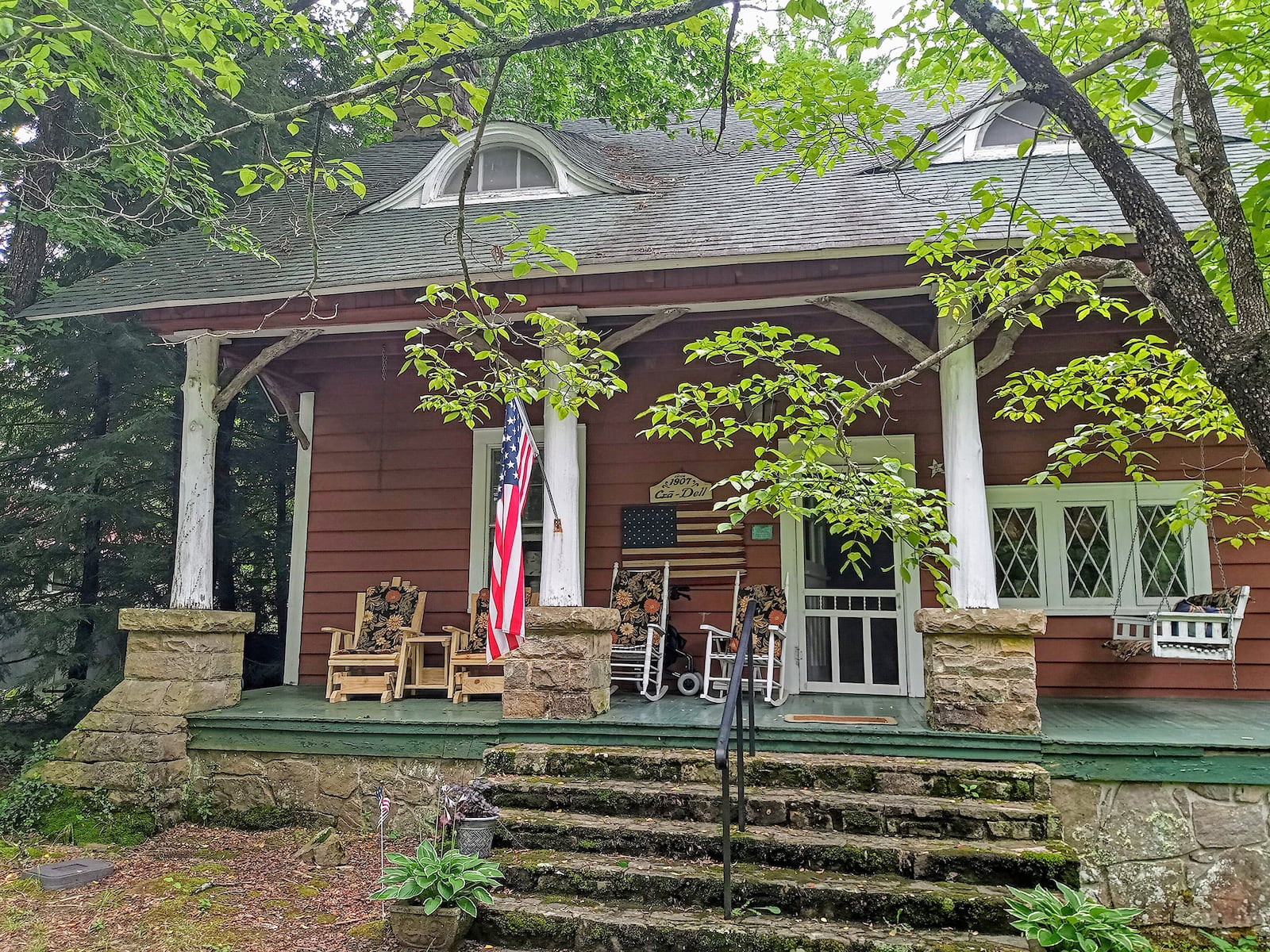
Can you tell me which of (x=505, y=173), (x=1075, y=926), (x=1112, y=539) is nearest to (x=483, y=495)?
(x=505, y=173)

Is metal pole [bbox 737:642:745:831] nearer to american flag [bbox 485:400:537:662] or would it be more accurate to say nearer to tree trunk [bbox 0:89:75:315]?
american flag [bbox 485:400:537:662]

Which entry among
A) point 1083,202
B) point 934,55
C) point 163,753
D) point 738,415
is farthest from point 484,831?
point 1083,202

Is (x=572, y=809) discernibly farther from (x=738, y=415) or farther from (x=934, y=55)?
(x=934, y=55)

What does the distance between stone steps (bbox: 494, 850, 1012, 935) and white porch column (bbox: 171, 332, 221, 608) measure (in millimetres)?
3000

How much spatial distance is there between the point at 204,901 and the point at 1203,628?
5.35 metres

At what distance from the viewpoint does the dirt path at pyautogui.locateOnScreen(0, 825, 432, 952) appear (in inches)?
130

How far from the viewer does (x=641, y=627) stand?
5598 mm

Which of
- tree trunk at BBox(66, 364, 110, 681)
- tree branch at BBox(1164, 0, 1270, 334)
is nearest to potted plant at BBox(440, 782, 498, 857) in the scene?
tree branch at BBox(1164, 0, 1270, 334)

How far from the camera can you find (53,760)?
4844 mm

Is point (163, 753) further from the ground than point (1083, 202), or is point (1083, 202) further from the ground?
point (1083, 202)

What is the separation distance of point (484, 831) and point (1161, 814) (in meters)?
3.03

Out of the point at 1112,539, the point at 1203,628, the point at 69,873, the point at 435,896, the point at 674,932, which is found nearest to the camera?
the point at 674,932

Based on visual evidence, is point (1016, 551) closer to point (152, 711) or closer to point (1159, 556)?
point (1159, 556)

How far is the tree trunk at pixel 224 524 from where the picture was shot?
743cm
